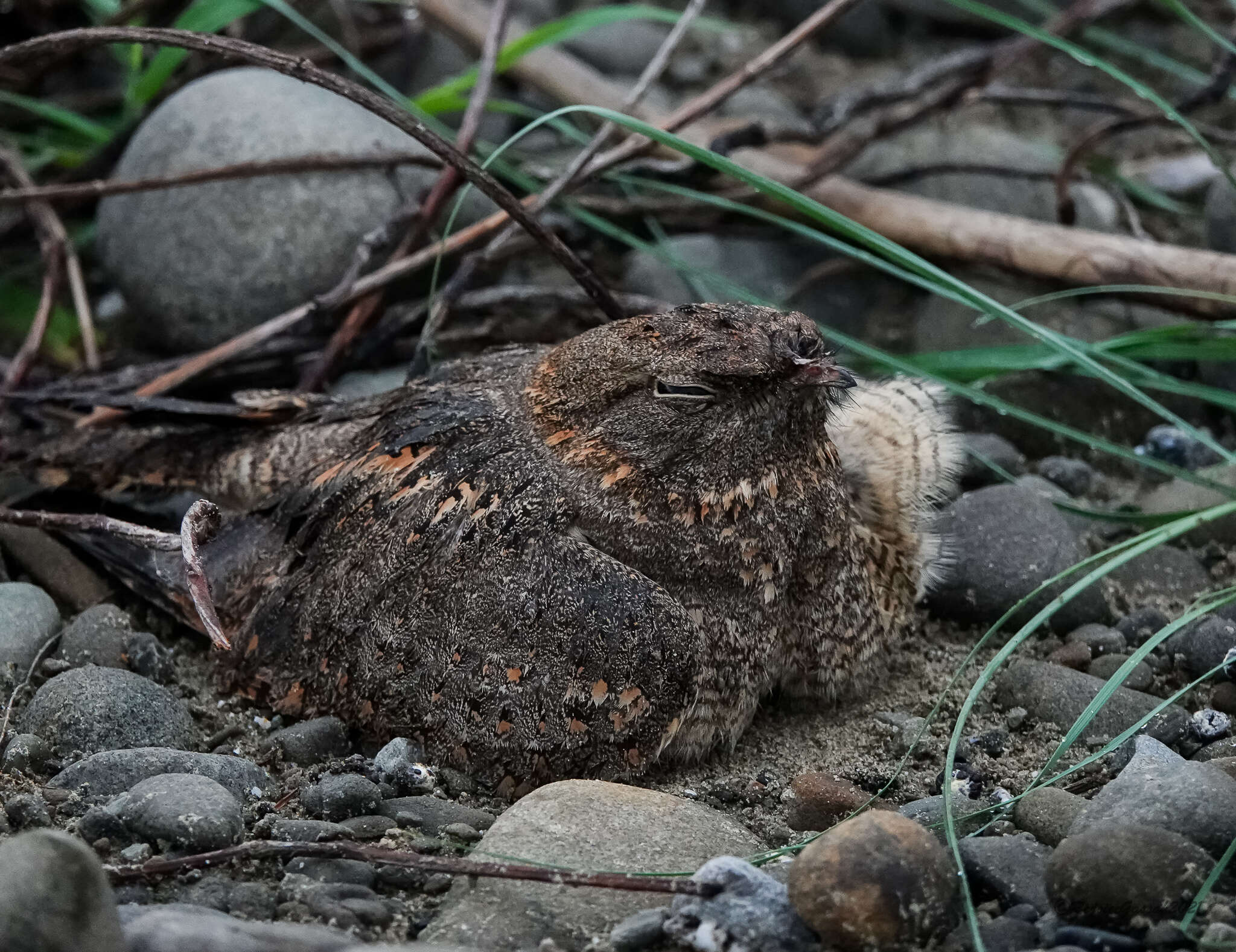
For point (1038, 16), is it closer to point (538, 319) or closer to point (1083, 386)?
point (1083, 386)

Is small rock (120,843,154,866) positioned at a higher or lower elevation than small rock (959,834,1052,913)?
lower

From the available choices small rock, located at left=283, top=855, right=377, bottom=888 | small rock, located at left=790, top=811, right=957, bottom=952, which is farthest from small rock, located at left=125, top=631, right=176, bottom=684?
small rock, located at left=790, top=811, right=957, bottom=952

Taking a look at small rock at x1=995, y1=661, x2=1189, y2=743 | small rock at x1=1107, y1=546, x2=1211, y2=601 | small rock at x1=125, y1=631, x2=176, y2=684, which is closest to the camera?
small rock at x1=995, y1=661, x2=1189, y2=743

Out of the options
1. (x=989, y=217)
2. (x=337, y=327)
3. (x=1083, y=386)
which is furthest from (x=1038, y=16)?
(x=337, y=327)

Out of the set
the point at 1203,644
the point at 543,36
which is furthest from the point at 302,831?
the point at 543,36

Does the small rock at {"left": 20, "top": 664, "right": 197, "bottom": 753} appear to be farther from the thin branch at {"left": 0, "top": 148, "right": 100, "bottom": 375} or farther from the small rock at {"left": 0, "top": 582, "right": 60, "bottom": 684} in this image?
the thin branch at {"left": 0, "top": 148, "right": 100, "bottom": 375}

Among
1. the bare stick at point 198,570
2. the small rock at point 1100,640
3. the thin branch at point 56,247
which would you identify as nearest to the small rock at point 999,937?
the small rock at point 1100,640

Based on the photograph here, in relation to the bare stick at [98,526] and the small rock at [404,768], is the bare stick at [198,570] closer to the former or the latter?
the bare stick at [98,526]
